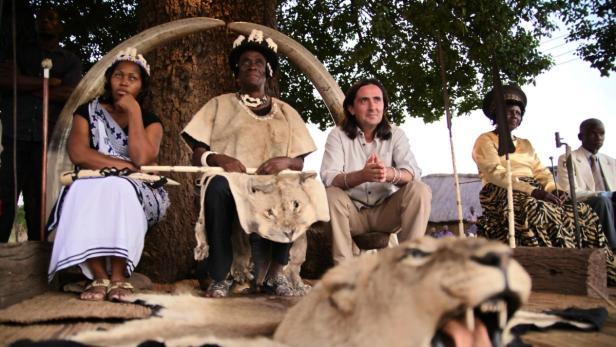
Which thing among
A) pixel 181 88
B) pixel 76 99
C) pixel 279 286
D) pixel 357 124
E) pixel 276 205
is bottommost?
pixel 279 286

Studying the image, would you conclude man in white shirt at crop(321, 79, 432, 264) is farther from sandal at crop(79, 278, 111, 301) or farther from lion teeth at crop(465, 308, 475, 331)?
lion teeth at crop(465, 308, 475, 331)

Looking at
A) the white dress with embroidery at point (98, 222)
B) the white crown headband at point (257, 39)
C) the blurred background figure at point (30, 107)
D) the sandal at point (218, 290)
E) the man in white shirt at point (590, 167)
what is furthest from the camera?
the man in white shirt at point (590, 167)

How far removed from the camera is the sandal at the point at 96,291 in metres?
3.24

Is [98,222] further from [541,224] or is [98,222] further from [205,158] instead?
[541,224]

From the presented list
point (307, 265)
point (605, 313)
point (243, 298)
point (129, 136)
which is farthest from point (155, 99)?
point (605, 313)

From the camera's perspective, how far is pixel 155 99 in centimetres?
532

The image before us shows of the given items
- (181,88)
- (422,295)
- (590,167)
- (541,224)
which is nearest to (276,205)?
(181,88)

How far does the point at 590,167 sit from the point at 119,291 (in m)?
4.79

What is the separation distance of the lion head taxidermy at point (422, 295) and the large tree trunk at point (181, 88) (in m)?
3.45

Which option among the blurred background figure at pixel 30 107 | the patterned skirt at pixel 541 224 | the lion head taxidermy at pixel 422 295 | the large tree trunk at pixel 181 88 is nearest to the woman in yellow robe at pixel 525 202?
the patterned skirt at pixel 541 224

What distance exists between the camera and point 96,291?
3277 mm

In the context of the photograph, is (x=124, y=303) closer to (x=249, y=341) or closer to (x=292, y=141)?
(x=249, y=341)

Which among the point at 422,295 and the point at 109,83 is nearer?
the point at 422,295

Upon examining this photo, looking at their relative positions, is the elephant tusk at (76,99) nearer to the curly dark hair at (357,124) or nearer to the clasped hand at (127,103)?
the clasped hand at (127,103)
